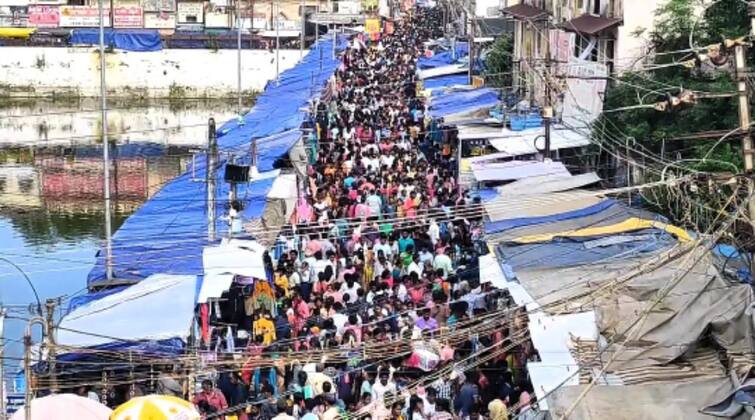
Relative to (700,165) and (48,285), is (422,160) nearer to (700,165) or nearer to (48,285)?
(48,285)

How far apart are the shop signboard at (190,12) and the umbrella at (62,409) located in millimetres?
41243

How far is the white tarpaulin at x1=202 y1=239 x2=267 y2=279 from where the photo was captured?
11734 mm

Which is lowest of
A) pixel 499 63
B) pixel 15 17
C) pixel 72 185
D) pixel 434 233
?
pixel 72 185

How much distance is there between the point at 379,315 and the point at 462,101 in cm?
1286

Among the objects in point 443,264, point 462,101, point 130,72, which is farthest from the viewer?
point 130,72

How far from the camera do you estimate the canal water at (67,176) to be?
18766 millimetres

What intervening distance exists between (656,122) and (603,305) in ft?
23.0

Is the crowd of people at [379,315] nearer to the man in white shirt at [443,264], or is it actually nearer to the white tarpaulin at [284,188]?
the man in white shirt at [443,264]

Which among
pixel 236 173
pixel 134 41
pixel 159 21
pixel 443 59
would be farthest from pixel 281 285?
pixel 159 21

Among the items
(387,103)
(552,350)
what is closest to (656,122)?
(552,350)

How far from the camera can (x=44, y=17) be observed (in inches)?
1816

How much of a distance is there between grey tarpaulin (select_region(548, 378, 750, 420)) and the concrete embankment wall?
3566 cm

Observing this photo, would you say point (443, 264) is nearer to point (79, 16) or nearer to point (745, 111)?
point (745, 111)

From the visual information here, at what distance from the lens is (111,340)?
9.84 metres
